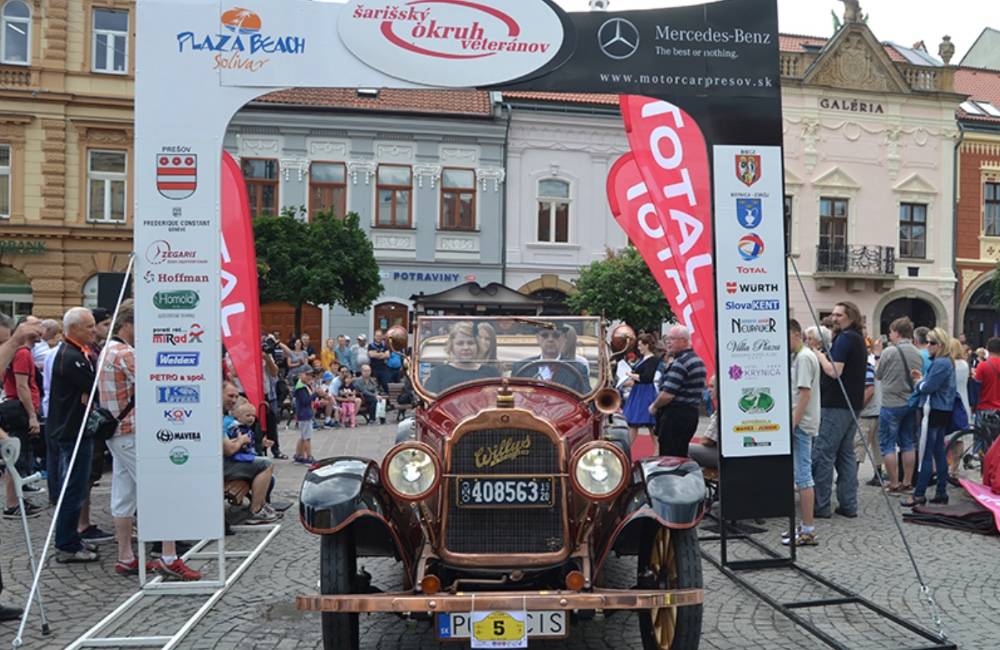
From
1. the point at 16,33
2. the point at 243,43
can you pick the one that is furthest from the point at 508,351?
the point at 16,33

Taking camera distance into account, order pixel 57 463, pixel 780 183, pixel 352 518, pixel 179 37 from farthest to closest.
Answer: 1. pixel 57 463
2. pixel 780 183
3. pixel 179 37
4. pixel 352 518

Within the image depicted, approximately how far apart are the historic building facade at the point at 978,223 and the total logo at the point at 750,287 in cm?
2680

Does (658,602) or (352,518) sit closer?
(658,602)

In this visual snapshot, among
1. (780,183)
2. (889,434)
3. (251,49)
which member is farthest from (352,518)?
(889,434)

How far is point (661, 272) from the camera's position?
7668 mm

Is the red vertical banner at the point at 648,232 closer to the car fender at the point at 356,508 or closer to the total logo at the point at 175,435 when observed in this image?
the car fender at the point at 356,508

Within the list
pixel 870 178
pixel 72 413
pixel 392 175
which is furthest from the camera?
pixel 870 178

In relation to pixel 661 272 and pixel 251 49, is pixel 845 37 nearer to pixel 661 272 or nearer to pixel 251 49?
pixel 661 272

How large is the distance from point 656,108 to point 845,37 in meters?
24.4

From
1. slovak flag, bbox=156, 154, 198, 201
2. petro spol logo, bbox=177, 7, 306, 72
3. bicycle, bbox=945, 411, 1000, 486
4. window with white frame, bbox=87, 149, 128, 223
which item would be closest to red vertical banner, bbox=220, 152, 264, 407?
slovak flag, bbox=156, 154, 198, 201

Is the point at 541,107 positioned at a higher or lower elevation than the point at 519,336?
higher

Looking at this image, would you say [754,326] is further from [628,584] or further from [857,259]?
[857,259]

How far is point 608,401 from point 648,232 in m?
3.54

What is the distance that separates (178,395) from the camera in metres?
5.55
